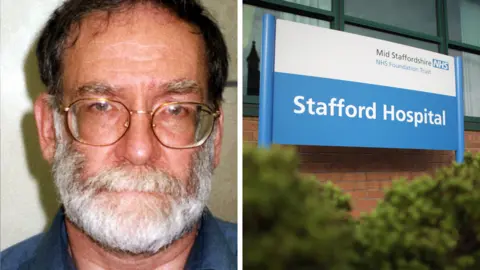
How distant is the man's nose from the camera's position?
1.20 m

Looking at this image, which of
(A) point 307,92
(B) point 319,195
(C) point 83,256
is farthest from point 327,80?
(C) point 83,256

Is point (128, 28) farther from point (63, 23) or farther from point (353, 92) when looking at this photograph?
point (353, 92)

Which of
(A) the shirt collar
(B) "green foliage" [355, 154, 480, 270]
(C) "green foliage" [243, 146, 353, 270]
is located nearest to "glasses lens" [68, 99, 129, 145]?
→ (A) the shirt collar

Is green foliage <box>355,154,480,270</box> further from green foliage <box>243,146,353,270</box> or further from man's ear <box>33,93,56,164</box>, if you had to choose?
man's ear <box>33,93,56,164</box>

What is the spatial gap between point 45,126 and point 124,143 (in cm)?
23

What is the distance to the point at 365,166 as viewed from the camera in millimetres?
1891

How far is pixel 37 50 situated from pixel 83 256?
0.62 meters

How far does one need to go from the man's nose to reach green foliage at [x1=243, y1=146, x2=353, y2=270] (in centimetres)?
44

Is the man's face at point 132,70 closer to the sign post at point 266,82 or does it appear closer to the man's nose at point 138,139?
the man's nose at point 138,139

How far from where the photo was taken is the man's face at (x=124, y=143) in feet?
3.93

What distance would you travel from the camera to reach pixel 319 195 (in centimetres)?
178

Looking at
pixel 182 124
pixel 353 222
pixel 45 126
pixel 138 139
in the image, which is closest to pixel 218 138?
pixel 182 124

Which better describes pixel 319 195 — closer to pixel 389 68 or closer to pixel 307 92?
pixel 307 92

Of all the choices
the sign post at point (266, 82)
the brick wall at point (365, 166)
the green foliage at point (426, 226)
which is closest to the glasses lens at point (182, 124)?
the sign post at point (266, 82)
